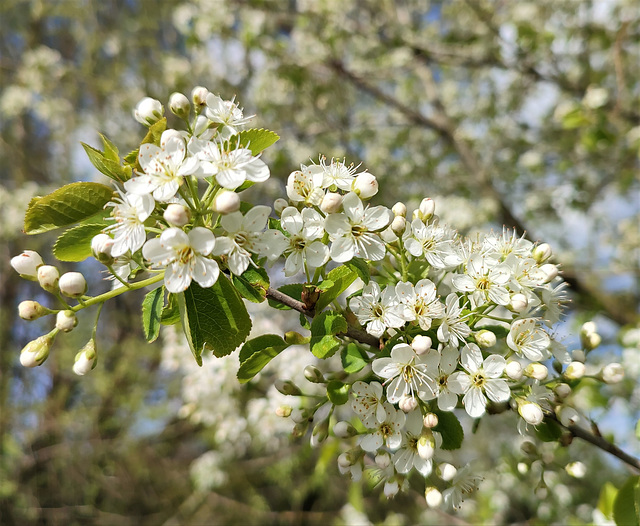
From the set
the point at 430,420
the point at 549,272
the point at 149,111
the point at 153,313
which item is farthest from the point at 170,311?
the point at 549,272

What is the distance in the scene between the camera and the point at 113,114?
21.7 ft

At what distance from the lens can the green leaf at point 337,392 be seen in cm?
107

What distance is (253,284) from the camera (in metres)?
1.01

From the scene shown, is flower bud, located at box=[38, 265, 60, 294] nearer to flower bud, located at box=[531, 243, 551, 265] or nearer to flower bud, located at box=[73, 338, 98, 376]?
flower bud, located at box=[73, 338, 98, 376]

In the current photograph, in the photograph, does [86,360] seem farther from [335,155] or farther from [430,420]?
[335,155]

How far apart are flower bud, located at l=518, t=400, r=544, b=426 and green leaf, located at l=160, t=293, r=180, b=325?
85 cm

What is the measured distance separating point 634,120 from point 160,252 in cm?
470

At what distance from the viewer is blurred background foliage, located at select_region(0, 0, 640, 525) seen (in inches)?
175

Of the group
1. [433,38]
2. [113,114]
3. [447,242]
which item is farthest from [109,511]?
[433,38]

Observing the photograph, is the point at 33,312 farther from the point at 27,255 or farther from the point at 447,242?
the point at 447,242

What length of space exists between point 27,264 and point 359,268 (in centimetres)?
75

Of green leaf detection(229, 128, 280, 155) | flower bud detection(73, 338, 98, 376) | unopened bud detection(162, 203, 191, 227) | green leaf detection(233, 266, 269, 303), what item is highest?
green leaf detection(229, 128, 280, 155)

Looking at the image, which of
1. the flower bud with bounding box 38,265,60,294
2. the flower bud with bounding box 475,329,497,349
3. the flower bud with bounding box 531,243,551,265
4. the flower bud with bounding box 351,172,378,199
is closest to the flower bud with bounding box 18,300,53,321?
the flower bud with bounding box 38,265,60,294

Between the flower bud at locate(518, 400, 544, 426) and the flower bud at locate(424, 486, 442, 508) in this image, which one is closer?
the flower bud at locate(518, 400, 544, 426)
